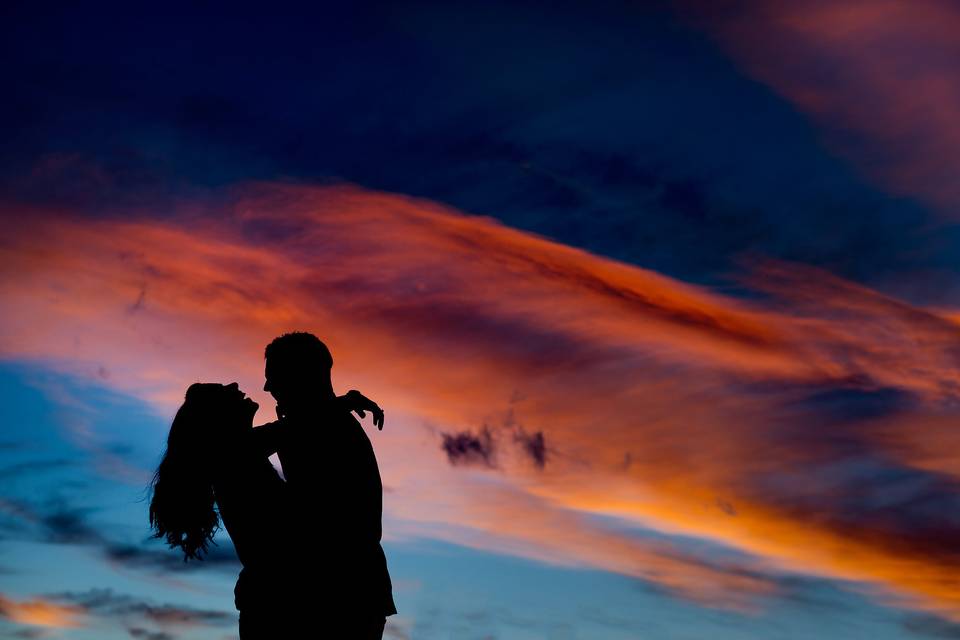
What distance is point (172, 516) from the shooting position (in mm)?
6859

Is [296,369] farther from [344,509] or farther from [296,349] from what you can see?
[344,509]

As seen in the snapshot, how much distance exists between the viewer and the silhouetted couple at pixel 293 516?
6.98m

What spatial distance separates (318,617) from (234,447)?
100 cm

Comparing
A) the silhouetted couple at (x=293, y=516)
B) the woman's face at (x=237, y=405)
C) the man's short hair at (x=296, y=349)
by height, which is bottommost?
the silhouetted couple at (x=293, y=516)

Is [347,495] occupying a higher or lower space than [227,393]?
lower

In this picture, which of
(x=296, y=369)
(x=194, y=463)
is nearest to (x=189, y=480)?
(x=194, y=463)

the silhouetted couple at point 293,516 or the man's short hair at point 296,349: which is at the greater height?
the man's short hair at point 296,349

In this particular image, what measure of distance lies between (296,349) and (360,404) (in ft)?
1.50

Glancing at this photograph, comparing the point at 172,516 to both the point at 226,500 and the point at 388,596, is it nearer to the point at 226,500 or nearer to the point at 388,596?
the point at 226,500

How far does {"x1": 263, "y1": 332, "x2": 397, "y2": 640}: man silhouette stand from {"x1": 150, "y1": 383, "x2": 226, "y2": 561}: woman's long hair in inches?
15.1

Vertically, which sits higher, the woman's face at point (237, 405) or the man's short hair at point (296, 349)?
the man's short hair at point (296, 349)

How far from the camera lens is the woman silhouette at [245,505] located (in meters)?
6.95

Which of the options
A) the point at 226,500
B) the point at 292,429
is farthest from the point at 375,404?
the point at 226,500

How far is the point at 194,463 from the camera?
273 inches
